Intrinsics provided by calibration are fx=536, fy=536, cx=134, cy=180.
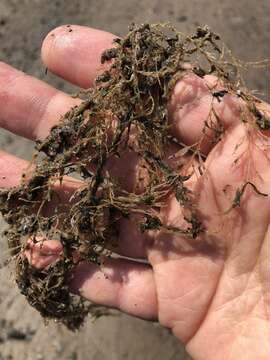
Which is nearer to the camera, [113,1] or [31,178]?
[31,178]

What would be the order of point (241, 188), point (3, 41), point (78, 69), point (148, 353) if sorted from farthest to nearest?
point (3, 41), point (148, 353), point (78, 69), point (241, 188)

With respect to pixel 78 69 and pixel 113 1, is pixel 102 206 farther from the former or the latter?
pixel 113 1

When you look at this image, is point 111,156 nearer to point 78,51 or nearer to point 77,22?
point 78,51

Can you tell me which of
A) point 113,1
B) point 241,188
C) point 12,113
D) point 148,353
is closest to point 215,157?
point 241,188

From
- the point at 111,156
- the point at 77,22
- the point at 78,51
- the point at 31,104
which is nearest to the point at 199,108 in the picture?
the point at 111,156

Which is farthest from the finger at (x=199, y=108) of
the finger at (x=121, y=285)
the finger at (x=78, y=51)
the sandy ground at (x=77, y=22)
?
the sandy ground at (x=77, y=22)

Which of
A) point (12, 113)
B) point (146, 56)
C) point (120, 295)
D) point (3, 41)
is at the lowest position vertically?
point (120, 295)

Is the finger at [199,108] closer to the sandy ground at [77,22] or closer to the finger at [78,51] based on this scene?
the finger at [78,51]
